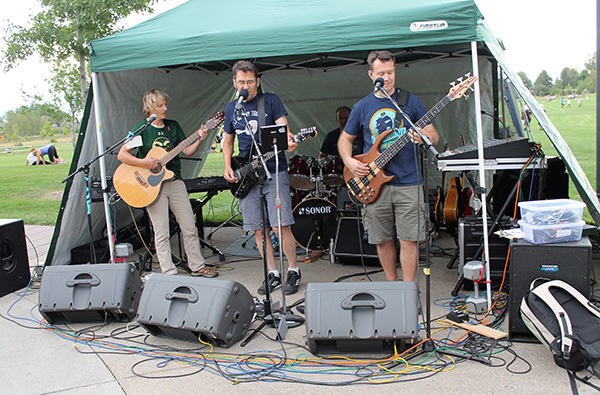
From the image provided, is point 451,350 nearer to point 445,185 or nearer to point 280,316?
point 280,316

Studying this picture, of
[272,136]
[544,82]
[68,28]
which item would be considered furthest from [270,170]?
[544,82]

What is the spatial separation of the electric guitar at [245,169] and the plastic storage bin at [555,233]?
5.67 ft

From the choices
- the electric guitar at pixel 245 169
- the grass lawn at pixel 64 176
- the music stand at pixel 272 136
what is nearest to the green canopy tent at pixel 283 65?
the electric guitar at pixel 245 169

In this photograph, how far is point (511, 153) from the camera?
3676 mm

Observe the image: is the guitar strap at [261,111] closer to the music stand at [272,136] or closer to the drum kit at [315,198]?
the music stand at [272,136]

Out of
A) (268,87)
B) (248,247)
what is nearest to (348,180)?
(248,247)

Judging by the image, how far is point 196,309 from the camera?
309 cm

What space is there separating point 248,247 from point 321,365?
10.2ft

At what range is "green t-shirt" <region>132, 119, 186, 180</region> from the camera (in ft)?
15.1

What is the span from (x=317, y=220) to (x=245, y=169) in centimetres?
154

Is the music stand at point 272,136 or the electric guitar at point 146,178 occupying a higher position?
the music stand at point 272,136

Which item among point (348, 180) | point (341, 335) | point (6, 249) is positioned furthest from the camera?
point (6, 249)

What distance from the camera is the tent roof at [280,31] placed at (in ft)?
11.3

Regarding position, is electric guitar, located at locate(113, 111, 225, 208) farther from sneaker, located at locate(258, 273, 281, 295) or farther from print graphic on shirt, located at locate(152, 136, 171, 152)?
sneaker, located at locate(258, 273, 281, 295)
